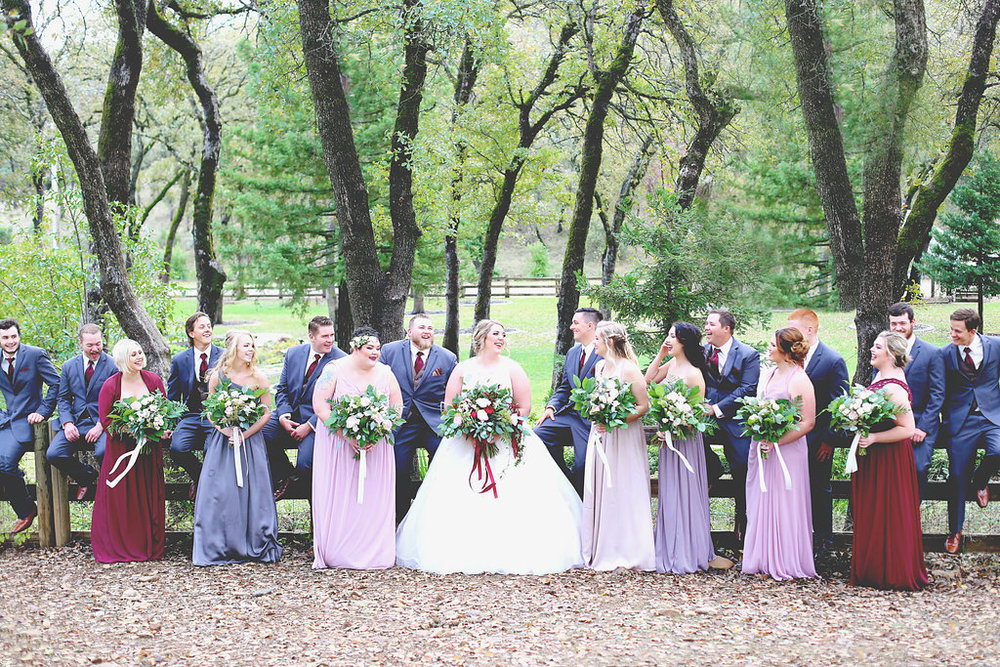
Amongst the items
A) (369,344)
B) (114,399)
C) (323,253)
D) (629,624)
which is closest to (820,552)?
(629,624)

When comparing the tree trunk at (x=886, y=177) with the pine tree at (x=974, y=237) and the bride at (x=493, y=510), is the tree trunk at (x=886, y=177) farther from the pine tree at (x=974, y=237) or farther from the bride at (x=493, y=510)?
the pine tree at (x=974, y=237)

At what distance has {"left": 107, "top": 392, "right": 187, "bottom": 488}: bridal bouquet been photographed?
760 centimetres

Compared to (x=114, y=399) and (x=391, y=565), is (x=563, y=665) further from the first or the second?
(x=114, y=399)

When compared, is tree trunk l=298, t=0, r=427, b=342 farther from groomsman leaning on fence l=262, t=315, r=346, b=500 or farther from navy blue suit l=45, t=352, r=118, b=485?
navy blue suit l=45, t=352, r=118, b=485

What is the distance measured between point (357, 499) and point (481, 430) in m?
1.26

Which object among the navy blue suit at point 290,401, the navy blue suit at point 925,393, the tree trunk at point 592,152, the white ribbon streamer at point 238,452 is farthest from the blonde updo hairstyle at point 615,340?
the tree trunk at point 592,152

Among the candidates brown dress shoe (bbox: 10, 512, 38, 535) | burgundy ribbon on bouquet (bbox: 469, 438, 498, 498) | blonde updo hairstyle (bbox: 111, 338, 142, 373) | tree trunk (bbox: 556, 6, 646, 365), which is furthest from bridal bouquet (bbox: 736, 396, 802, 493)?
tree trunk (bbox: 556, 6, 646, 365)

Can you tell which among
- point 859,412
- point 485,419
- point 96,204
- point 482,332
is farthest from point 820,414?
point 96,204

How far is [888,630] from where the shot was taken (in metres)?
5.86

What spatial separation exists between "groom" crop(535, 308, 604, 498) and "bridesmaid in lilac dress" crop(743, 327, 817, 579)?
1685 millimetres

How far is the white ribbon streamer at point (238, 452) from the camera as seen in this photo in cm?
771

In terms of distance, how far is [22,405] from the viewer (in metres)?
8.34

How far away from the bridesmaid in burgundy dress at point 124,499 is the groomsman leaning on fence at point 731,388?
16.3ft

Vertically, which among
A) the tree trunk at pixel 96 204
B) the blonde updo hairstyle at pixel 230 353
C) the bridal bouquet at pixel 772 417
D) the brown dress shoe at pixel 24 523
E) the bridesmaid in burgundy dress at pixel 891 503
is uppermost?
the tree trunk at pixel 96 204
